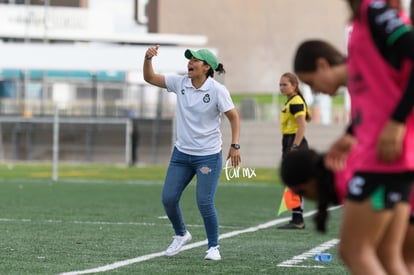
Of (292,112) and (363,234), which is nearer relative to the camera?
(363,234)

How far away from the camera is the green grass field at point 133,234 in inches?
400

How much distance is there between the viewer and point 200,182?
10945 millimetres

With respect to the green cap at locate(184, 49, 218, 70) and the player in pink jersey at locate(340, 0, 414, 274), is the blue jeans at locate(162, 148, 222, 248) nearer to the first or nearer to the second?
the green cap at locate(184, 49, 218, 70)

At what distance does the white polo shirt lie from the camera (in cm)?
1095

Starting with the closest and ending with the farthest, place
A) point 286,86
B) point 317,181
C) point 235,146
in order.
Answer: point 317,181, point 235,146, point 286,86

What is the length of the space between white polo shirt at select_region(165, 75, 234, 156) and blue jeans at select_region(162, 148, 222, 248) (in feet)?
0.24

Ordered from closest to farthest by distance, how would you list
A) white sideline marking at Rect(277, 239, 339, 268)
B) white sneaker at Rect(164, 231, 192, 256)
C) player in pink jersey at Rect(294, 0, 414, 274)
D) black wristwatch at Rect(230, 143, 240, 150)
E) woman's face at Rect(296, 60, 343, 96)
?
player in pink jersey at Rect(294, 0, 414, 274) → woman's face at Rect(296, 60, 343, 96) → white sideline marking at Rect(277, 239, 339, 268) → white sneaker at Rect(164, 231, 192, 256) → black wristwatch at Rect(230, 143, 240, 150)

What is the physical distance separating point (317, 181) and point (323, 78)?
568 mm

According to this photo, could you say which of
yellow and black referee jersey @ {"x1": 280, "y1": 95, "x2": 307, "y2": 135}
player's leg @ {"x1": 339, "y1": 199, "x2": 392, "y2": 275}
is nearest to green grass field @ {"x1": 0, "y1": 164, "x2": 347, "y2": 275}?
yellow and black referee jersey @ {"x1": 280, "y1": 95, "x2": 307, "y2": 135}

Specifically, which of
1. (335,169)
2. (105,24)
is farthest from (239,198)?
(105,24)

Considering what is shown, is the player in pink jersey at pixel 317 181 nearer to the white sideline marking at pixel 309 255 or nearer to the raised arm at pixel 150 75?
the white sideline marking at pixel 309 255

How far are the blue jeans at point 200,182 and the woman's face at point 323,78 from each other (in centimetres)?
474

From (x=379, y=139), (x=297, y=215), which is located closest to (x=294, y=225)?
(x=297, y=215)

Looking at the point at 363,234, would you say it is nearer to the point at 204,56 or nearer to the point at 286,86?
the point at 204,56
